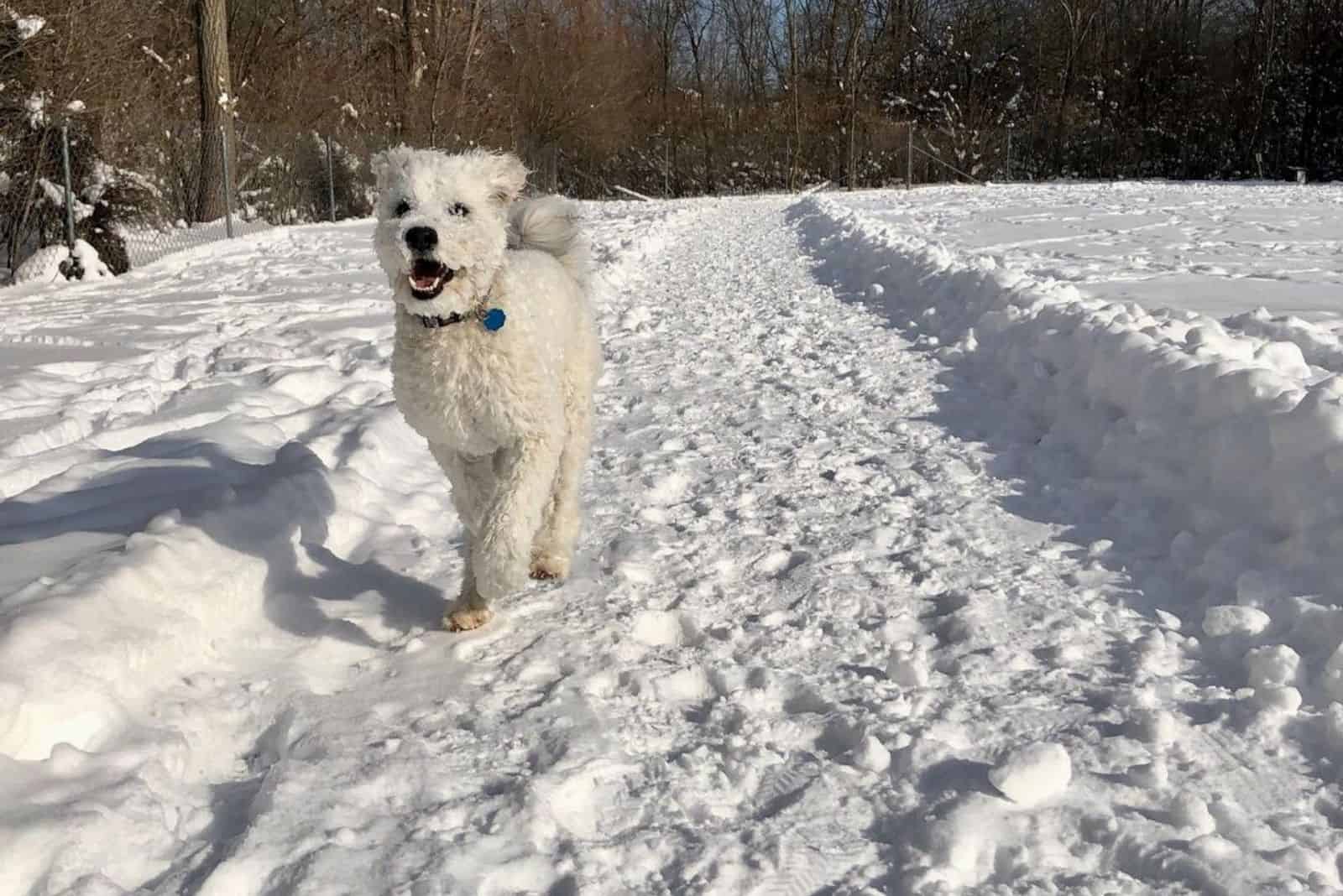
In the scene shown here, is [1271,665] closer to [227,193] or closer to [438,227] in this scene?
[438,227]

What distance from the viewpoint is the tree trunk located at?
18.5 m

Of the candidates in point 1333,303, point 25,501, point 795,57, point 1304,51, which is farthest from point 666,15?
point 25,501

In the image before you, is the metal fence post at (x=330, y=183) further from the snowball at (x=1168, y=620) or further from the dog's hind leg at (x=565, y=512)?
the snowball at (x=1168, y=620)

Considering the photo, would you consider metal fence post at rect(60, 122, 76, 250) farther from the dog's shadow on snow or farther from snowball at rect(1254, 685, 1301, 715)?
snowball at rect(1254, 685, 1301, 715)

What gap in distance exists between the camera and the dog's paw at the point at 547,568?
4059 millimetres

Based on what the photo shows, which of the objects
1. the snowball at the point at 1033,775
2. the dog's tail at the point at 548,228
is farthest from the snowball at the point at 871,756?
the dog's tail at the point at 548,228

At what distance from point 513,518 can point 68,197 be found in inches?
435

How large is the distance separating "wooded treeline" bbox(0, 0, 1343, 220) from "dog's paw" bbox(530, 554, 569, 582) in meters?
19.7

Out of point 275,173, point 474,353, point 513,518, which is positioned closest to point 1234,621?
point 513,518

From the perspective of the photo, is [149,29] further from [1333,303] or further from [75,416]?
[1333,303]

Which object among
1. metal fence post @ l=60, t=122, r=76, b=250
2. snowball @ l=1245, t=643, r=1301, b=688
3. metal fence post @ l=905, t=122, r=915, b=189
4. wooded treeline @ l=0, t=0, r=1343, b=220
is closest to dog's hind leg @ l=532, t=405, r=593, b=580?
snowball @ l=1245, t=643, r=1301, b=688

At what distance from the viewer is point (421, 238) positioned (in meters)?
3.43

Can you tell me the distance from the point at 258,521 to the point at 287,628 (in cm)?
69

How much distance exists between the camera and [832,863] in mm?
2295
